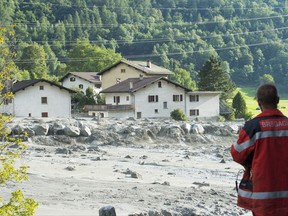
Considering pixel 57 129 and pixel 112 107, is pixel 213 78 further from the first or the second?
pixel 57 129

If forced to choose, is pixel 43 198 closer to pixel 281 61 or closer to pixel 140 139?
pixel 140 139

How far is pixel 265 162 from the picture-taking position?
6.13 m

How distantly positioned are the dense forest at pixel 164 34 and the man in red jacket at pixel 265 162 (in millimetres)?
111035

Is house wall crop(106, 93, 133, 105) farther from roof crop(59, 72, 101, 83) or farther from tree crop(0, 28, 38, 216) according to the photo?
tree crop(0, 28, 38, 216)

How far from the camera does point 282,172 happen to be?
6.12 meters

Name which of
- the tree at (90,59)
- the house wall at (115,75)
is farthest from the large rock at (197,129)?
the tree at (90,59)

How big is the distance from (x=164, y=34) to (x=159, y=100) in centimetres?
10074

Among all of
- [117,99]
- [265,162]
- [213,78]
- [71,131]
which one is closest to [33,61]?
[213,78]

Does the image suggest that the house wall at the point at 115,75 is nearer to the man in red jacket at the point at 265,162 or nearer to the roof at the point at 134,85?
the roof at the point at 134,85

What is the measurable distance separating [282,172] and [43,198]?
486 inches

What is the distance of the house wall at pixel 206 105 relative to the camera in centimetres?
6781

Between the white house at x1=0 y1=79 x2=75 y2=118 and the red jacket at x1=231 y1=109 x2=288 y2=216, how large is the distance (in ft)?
184

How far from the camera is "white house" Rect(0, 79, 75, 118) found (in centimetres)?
6144

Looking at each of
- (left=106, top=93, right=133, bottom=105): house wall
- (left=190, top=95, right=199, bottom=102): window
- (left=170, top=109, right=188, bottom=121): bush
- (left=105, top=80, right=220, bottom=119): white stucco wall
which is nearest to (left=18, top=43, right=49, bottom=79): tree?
(left=106, top=93, right=133, bottom=105): house wall
